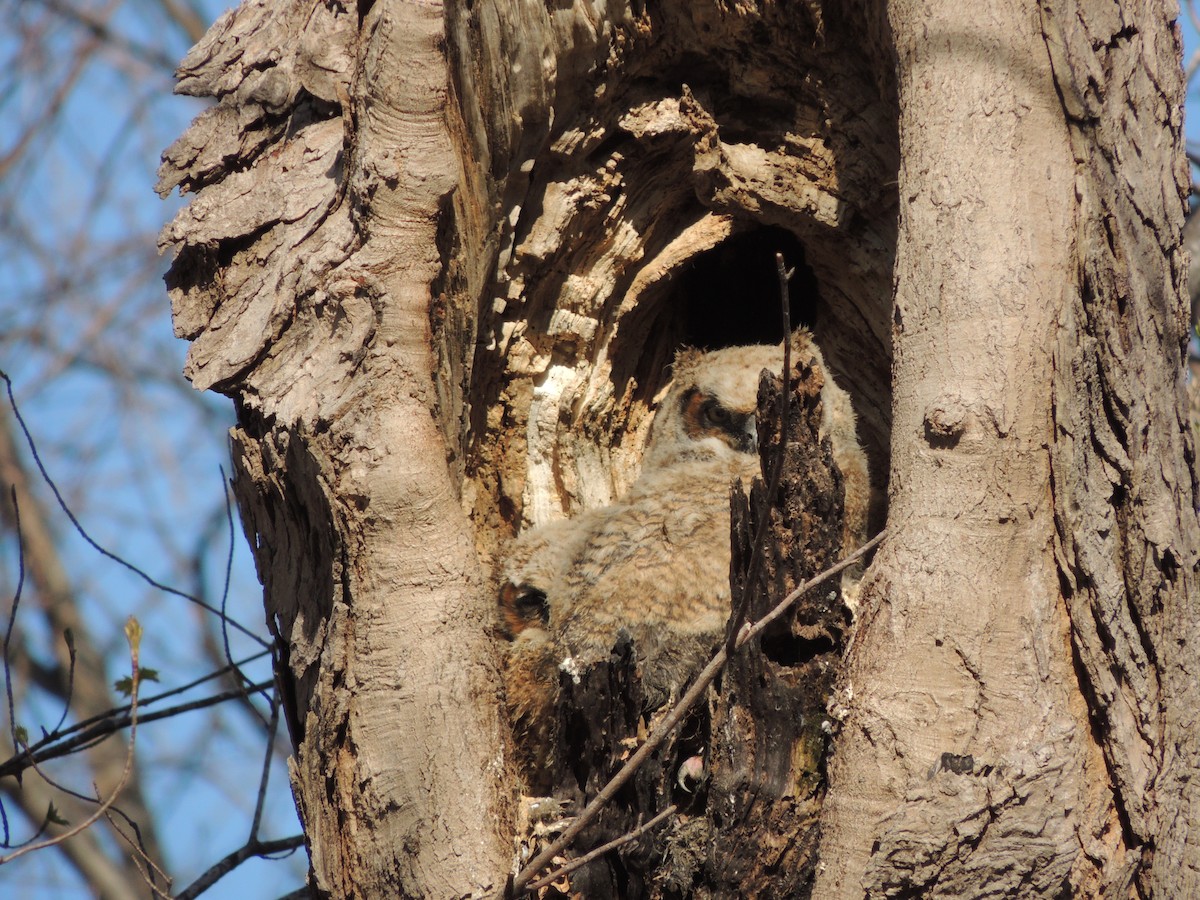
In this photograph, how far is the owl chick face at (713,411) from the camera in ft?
12.9

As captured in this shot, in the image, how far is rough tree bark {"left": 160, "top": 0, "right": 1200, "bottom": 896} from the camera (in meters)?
2.36

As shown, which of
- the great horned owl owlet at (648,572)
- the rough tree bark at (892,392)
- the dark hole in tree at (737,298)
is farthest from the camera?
the dark hole in tree at (737,298)

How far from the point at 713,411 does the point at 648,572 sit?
92 cm

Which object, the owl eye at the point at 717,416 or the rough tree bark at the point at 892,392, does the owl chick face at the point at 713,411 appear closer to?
the owl eye at the point at 717,416

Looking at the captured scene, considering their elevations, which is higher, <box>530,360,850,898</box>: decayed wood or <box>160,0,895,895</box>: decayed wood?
<box>160,0,895,895</box>: decayed wood

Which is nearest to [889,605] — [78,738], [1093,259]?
[1093,259]

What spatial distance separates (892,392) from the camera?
2881 millimetres

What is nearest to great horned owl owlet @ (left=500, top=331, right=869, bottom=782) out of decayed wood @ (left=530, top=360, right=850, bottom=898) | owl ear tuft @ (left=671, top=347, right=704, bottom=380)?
decayed wood @ (left=530, top=360, right=850, bottom=898)

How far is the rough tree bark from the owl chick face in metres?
0.72

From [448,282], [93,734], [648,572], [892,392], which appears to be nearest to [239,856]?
[93,734]

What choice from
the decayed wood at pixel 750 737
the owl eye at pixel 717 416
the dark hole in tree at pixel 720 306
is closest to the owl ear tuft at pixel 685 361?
the dark hole in tree at pixel 720 306

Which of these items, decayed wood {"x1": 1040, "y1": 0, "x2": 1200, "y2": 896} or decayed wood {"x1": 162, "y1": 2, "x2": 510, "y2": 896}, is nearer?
decayed wood {"x1": 1040, "y1": 0, "x2": 1200, "y2": 896}

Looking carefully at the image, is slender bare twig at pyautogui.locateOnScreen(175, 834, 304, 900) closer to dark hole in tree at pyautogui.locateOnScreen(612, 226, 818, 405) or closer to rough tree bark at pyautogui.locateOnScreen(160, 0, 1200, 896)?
rough tree bark at pyautogui.locateOnScreen(160, 0, 1200, 896)

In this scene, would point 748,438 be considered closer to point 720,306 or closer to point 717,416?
point 717,416
